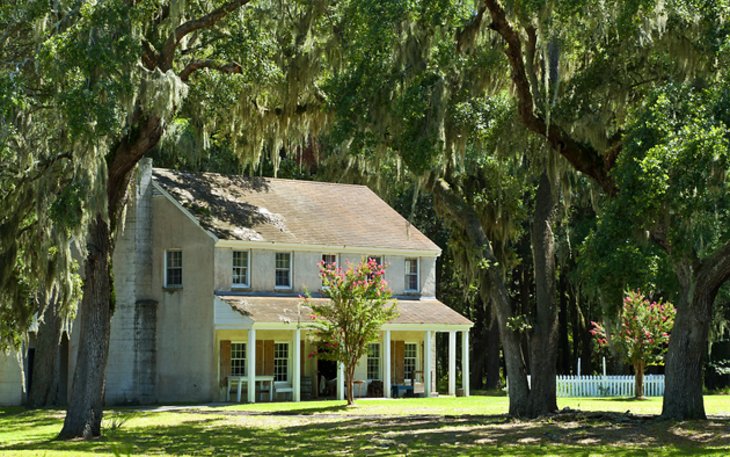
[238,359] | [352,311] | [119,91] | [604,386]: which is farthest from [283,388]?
[119,91]

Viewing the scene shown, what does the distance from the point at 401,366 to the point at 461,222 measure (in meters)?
16.2

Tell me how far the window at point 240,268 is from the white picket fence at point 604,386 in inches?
480

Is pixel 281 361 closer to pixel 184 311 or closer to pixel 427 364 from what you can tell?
pixel 184 311

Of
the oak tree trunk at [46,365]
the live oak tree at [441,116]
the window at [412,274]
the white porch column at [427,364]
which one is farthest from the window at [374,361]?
the live oak tree at [441,116]

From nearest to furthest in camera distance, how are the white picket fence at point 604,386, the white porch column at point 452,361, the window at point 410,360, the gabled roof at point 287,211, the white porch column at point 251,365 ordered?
1. the white porch column at point 251,365
2. the gabled roof at point 287,211
3. the white porch column at point 452,361
4. the white picket fence at point 604,386
5. the window at point 410,360

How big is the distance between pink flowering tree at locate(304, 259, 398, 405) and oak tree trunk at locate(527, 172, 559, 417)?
815 cm

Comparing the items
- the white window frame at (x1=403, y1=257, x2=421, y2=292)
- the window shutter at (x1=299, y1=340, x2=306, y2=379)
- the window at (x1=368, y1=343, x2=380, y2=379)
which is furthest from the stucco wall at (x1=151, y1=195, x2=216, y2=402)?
the white window frame at (x1=403, y1=257, x2=421, y2=292)

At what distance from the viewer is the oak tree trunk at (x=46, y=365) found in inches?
1416

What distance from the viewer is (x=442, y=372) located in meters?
60.2

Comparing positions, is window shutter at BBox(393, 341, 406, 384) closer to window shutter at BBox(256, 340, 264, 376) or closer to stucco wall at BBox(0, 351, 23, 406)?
window shutter at BBox(256, 340, 264, 376)

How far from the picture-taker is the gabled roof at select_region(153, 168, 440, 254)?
38.2 metres

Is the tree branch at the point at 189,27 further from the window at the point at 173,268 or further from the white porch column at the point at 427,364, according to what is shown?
the white porch column at the point at 427,364

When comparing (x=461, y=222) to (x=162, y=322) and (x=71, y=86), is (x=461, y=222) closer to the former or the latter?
(x=71, y=86)

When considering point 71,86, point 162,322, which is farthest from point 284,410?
point 71,86
